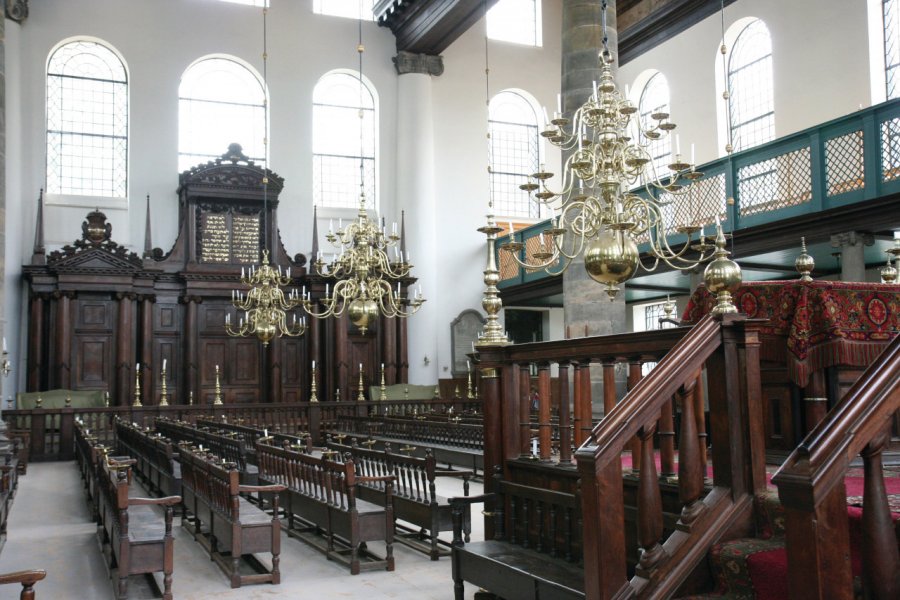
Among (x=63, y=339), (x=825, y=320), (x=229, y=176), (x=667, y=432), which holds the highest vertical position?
(x=229, y=176)

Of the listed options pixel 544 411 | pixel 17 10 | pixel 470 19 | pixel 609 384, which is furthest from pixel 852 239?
pixel 17 10

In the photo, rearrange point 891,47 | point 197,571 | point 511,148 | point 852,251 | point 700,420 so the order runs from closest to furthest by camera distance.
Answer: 1. point 700,420
2. point 197,571
3. point 852,251
4. point 891,47
5. point 511,148

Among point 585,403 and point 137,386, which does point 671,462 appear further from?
point 137,386

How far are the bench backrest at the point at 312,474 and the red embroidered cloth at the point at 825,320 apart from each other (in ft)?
10.2

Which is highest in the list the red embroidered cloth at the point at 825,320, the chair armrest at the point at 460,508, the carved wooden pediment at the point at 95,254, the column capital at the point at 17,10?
the column capital at the point at 17,10

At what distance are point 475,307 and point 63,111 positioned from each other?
32.1ft

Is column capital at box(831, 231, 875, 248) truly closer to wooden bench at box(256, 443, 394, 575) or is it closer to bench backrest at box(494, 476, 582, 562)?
wooden bench at box(256, 443, 394, 575)

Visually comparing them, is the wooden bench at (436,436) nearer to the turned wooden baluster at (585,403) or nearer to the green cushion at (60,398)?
the green cushion at (60,398)

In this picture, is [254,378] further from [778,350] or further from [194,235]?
[778,350]

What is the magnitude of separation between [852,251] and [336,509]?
814 cm

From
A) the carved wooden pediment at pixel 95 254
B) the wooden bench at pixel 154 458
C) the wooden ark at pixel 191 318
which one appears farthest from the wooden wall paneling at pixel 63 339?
the wooden bench at pixel 154 458

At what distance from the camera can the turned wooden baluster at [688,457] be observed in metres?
3.31

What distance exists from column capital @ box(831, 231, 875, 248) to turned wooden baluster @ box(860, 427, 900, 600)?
10.1 metres

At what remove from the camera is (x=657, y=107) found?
19875 mm
